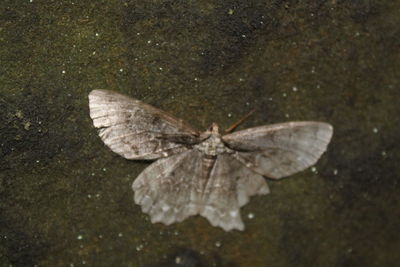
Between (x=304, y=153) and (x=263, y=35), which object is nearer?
(x=304, y=153)

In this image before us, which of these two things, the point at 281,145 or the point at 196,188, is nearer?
the point at 281,145

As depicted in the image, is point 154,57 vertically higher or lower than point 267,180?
higher

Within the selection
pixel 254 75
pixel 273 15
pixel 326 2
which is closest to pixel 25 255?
pixel 254 75

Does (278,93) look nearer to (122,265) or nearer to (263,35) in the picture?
(263,35)

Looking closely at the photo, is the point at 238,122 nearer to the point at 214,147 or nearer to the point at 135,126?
the point at 214,147

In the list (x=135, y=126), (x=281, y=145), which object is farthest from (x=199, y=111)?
(x=281, y=145)

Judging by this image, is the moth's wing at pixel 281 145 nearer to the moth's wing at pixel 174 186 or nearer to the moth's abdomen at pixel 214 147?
the moth's abdomen at pixel 214 147

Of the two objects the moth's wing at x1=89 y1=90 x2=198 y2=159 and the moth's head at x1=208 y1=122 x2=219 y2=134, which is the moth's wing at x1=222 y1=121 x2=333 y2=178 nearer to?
the moth's head at x1=208 y1=122 x2=219 y2=134
